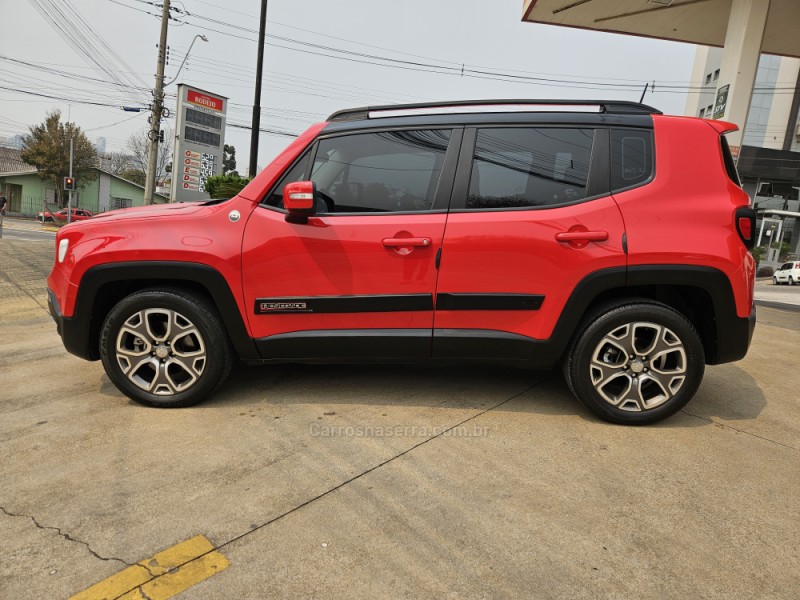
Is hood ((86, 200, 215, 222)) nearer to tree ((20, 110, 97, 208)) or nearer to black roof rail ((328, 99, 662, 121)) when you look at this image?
black roof rail ((328, 99, 662, 121))

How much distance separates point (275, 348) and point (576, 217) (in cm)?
186

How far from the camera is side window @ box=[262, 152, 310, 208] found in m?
2.98

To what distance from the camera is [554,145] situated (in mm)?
2918

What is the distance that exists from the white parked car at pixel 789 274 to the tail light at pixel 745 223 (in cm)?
3073

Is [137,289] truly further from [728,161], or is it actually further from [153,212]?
[728,161]

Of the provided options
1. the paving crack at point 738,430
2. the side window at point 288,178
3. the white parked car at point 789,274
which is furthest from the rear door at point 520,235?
the white parked car at point 789,274

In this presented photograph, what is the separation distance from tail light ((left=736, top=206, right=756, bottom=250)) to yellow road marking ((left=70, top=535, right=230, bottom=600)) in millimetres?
2923

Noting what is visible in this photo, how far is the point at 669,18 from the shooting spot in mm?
12906

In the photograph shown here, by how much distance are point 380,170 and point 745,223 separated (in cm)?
201

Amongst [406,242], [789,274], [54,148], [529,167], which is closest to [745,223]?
[529,167]

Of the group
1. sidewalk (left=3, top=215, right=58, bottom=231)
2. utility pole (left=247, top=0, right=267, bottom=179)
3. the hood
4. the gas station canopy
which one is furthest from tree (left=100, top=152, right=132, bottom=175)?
the hood

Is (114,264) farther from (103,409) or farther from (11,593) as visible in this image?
(11,593)

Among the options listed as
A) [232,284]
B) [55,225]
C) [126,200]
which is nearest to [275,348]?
[232,284]

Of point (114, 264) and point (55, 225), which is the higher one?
point (114, 264)
